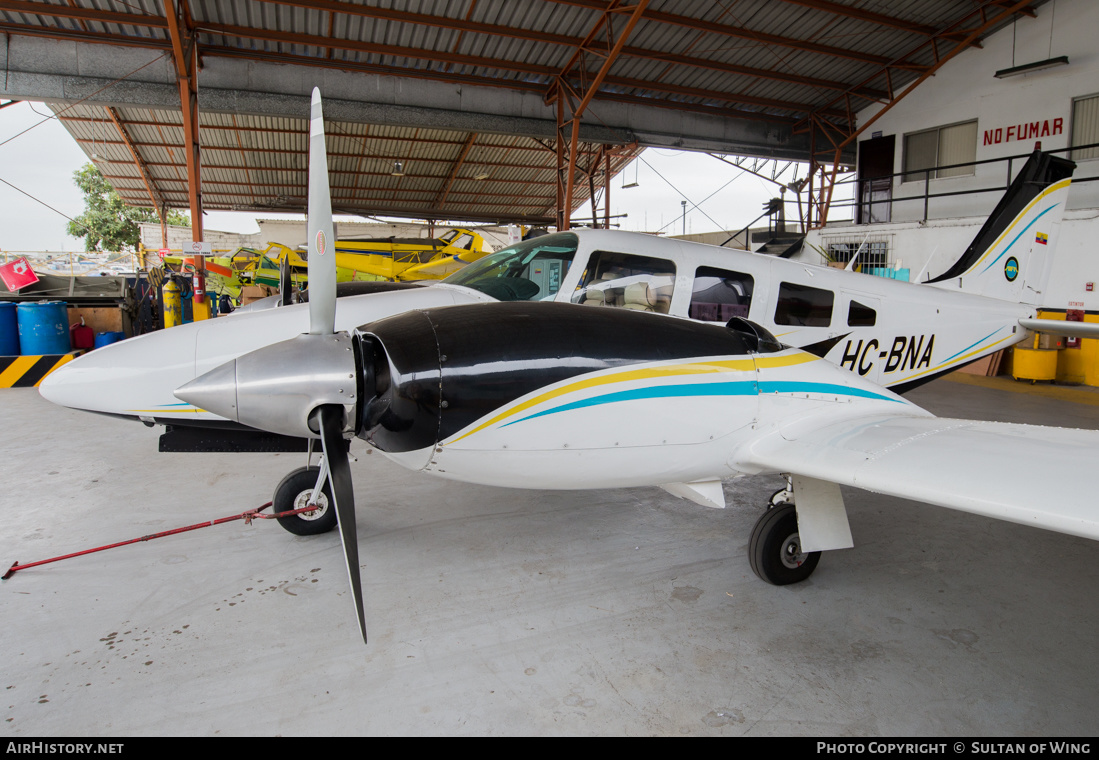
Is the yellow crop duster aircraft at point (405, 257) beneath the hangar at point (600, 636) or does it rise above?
above

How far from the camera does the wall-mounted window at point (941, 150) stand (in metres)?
16.6

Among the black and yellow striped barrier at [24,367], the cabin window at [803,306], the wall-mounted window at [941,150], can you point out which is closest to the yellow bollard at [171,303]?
the black and yellow striped barrier at [24,367]

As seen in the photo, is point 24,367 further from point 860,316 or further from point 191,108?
point 860,316

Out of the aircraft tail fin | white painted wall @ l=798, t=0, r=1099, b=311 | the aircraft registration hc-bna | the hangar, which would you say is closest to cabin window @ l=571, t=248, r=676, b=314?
the aircraft registration hc-bna

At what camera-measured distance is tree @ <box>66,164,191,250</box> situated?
1559 inches

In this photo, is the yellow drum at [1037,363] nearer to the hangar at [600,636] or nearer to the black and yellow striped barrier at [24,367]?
the hangar at [600,636]

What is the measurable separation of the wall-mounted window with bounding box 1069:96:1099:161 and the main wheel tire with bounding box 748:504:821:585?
54.2 feet

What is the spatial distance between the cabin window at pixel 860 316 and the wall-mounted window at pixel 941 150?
1354 cm

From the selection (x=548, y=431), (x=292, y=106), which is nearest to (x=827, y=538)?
(x=548, y=431)

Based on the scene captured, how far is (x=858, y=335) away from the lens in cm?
533

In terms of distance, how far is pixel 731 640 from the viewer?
2.94m

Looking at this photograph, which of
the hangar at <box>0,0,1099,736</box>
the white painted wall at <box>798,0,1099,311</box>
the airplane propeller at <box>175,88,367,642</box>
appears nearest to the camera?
the hangar at <box>0,0,1099,736</box>

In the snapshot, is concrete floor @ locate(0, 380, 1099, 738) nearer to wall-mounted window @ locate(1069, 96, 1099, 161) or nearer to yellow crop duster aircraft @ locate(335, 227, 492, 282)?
yellow crop duster aircraft @ locate(335, 227, 492, 282)

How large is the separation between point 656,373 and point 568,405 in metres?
0.48
